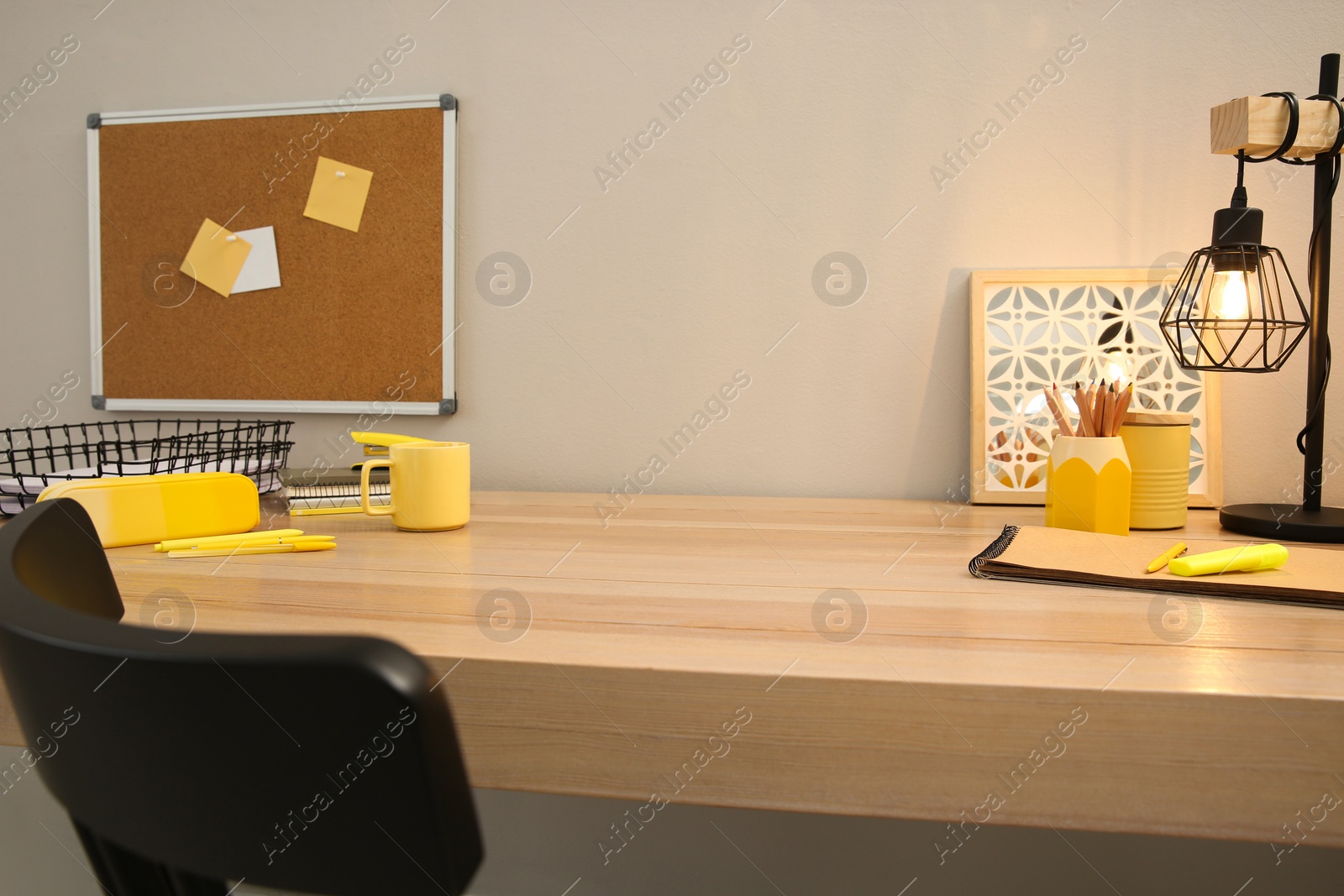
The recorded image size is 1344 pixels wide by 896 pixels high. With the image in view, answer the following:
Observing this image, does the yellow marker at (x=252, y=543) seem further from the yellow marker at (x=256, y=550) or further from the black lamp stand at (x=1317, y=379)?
the black lamp stand at (x=1317, y=379)

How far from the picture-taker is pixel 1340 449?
1073 mm

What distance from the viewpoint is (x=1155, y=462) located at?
863 millimetres

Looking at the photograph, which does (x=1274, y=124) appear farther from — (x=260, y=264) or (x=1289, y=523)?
(x=260, y=264)

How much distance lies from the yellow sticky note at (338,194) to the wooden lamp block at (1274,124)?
3.73 feet

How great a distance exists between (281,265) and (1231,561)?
4.25ft

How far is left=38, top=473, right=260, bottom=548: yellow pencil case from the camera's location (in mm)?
755

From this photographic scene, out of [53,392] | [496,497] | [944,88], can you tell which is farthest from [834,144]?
[53,392]

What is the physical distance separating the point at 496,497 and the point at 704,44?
724mm

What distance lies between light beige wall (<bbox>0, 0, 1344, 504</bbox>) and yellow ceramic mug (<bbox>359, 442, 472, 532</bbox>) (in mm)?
370

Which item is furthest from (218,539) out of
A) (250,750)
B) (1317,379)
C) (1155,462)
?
(1317,379)

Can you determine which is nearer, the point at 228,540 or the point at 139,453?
the point at 228,540

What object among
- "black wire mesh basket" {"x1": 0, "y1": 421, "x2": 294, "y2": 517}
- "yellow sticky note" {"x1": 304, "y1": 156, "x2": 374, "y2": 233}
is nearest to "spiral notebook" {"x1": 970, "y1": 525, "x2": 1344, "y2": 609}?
"black wire mesh basket" {"x1": 0, "y1": 421, "x2": 294, "y2": 517}

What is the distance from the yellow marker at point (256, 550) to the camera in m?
0.73

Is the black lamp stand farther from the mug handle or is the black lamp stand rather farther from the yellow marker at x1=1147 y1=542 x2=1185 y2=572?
the mug handle
